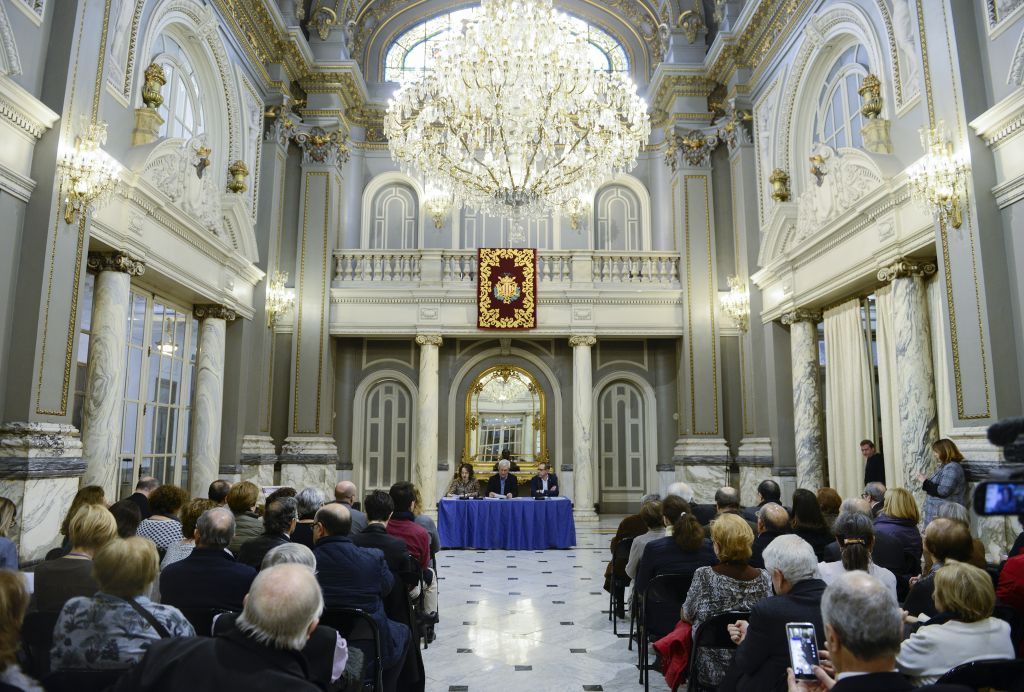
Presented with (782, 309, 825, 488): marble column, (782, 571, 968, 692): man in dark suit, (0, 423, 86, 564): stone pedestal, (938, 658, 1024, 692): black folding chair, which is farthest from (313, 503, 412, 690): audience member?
(782, 309, 825, 488): marble column

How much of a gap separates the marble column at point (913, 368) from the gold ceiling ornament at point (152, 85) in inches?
343

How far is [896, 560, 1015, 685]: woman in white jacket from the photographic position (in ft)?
8.66

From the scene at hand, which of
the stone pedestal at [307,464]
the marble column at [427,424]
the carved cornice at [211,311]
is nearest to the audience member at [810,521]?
the carved cornice at [211,311]

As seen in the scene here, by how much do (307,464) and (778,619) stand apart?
10.7 m

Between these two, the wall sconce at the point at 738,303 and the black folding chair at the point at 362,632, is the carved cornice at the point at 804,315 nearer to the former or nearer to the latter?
the wall sconce at the point at 738,303

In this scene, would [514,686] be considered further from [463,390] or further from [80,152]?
[463,390]

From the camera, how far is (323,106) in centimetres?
1341

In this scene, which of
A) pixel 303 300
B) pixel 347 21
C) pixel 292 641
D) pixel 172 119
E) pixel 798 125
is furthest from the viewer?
pixel 347 21

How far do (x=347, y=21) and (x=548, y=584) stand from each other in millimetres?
11277

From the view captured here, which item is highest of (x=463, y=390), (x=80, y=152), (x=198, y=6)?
(x=198, y=6)

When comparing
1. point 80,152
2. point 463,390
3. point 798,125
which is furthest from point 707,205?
point 80,152

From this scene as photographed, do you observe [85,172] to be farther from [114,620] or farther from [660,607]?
[660,607]

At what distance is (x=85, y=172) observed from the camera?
637 centimetres

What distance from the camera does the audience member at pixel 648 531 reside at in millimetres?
5430
